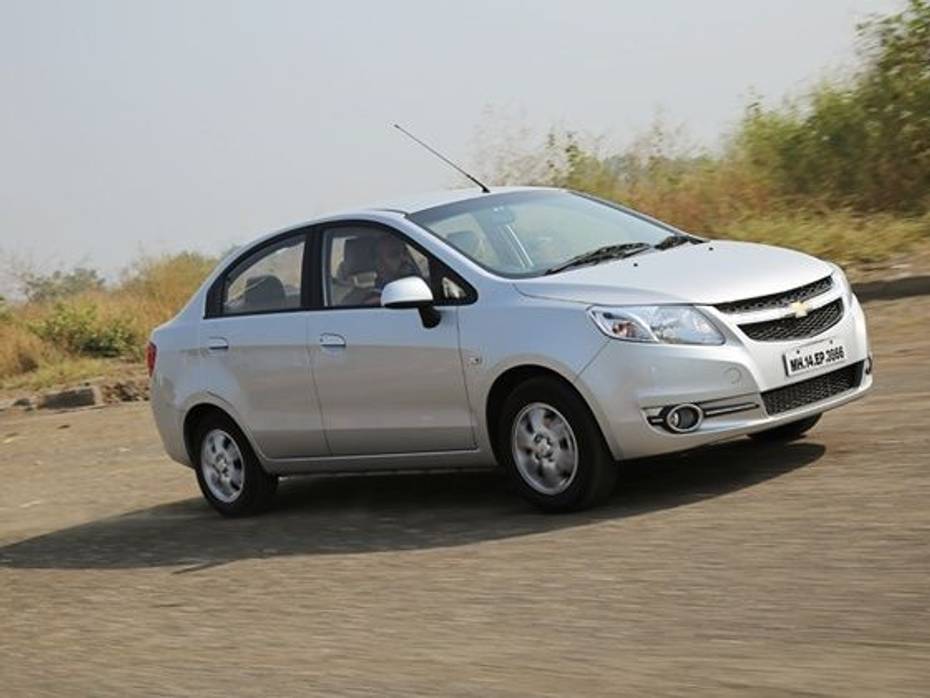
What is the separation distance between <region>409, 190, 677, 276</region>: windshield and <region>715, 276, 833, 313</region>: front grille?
3.61ft

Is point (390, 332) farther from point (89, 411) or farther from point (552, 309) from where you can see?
point (89, 411)

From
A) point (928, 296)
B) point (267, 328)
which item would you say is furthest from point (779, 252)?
point (928, 296)

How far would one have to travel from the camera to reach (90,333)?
25484 mm

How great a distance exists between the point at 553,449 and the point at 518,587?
1383 mm

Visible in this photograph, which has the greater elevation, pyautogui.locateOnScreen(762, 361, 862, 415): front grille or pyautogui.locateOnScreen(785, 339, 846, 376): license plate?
pyautogui.locateOnScreen(785, 339, 846, 376): license plate

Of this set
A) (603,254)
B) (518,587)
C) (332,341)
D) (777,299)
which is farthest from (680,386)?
(332,341)

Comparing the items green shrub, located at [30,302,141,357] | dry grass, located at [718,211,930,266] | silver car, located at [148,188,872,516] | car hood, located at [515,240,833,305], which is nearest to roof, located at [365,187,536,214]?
silver car, located at [148,188,872,516]

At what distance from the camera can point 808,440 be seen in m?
9.47

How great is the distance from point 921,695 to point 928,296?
1095 centimetres

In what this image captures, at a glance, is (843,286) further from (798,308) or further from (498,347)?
(498,347)

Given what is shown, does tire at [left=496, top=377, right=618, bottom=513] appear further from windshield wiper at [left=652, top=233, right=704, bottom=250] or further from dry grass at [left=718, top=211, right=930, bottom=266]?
dry grass at [left=718, top=211, right=930, bottom=266]

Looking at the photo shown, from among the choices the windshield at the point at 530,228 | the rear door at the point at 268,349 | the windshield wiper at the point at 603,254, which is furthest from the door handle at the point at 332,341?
the windshield wiper at the point at 603,254

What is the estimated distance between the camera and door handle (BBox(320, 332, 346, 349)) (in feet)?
30.5

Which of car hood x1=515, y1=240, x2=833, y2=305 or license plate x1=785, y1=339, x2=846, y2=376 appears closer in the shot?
car hood x1=515, y1=240, x2=833, y2=305
